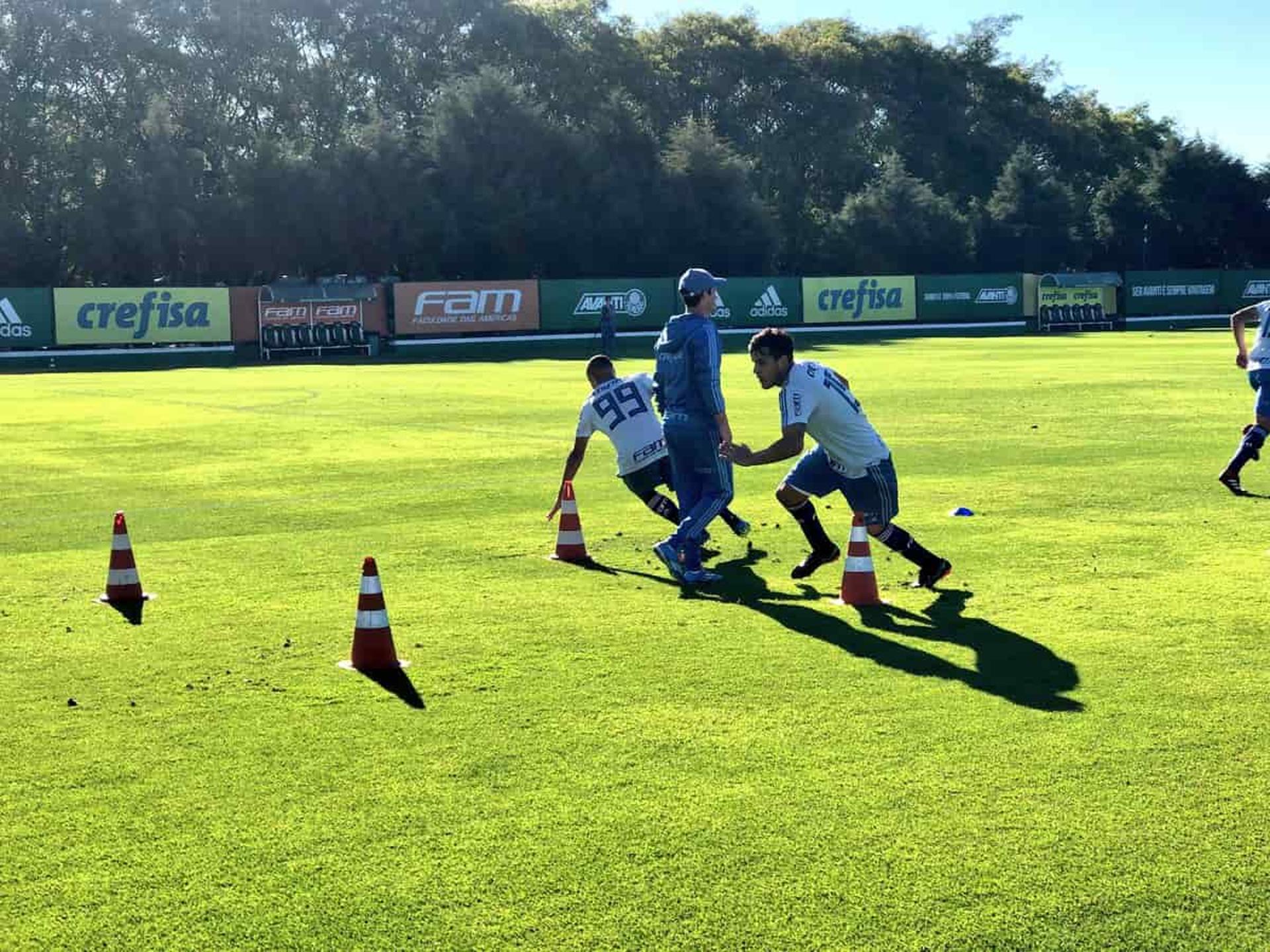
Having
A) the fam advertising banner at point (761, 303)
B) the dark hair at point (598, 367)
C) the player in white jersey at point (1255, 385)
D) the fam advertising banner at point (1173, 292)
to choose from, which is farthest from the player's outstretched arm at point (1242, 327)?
the fam advertising banner at point (1173, 292)

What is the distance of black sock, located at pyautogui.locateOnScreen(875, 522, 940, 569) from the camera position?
8789 mm

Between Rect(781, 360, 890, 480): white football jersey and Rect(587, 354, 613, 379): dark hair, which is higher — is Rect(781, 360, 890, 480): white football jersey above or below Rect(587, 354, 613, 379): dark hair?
below

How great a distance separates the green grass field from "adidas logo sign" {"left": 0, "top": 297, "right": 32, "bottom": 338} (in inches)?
1310

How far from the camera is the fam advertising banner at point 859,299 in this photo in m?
56.8

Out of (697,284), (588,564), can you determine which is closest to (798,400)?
(697,284)

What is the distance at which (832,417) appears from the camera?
28.4ft

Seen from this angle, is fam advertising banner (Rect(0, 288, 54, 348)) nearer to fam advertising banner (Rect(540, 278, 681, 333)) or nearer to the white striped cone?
fam advertising banner (Rect(540, 278, 681, 333))

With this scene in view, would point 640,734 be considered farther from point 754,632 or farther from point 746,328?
point 746,328

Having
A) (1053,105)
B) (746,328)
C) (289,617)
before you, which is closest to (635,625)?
(289,617)

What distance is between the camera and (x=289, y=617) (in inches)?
328

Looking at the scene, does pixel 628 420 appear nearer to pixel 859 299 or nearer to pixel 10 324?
pixel 10 324

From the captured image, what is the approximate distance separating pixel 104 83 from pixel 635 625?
2564 inches

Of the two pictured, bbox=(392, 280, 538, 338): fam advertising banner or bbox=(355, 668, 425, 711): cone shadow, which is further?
bbox=(392, 280, 538, 338): fam advertising banner

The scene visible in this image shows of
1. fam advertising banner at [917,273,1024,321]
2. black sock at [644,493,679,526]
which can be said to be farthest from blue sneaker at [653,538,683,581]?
fam advertising banner at [917,273,1024,321]
